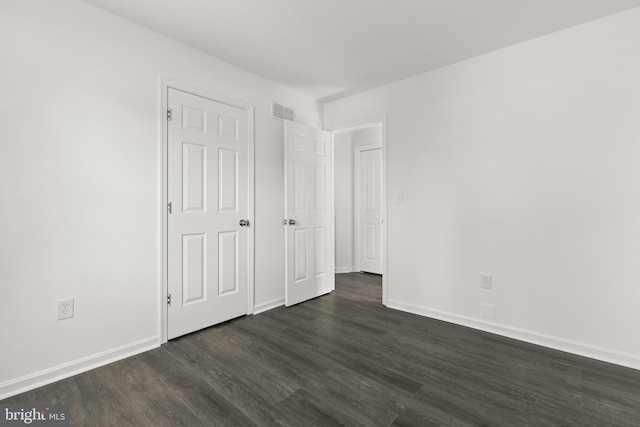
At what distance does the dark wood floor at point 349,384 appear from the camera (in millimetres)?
1606

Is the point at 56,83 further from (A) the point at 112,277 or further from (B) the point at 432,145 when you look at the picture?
(B) the point at 432,145

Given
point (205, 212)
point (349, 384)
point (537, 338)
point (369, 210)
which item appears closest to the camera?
point (349, 384)

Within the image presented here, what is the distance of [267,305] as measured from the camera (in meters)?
3.29

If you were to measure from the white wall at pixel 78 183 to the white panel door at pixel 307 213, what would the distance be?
1328mm

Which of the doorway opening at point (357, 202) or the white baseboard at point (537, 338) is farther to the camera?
the doorway opening at point (357, 202)

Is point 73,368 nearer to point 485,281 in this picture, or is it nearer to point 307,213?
point 307,213

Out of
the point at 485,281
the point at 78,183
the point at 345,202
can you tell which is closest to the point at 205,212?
Answer: the point at 78,183

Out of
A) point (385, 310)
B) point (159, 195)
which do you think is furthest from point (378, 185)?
point (159, 195)

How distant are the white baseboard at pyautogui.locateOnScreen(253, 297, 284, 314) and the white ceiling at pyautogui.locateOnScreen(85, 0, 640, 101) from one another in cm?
250

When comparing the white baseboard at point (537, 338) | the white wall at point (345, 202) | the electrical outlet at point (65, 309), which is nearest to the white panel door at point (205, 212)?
the electrical outlet at point (65, 309)

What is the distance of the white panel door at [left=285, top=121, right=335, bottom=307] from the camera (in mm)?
3391

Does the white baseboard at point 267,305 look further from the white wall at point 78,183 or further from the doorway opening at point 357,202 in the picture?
the doorway opening at point 357,202

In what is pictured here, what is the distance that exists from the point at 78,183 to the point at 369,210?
13.2ft

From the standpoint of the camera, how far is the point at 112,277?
2.20 meters
